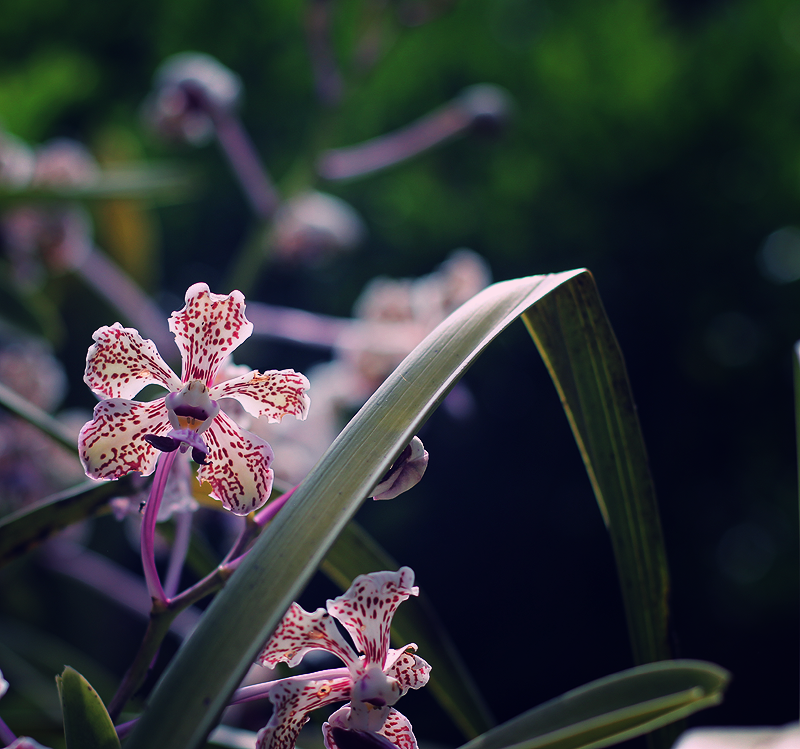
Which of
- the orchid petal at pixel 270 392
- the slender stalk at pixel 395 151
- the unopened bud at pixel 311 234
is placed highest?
the slender stalk at pixel 395 151

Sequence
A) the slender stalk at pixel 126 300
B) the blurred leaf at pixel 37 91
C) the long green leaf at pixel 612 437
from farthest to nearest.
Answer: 1. the blurred leaf at pixel 37 91
2. the slender stalk at pixel 126 300
3. the long green leaf at pixel 612 437

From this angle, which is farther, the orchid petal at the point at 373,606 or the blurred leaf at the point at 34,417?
the blurred leaf at the point at 34,417

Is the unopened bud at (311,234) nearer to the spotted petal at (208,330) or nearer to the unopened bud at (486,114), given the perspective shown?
the unopened bud at (486,114)

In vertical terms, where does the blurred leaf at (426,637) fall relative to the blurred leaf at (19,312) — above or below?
below

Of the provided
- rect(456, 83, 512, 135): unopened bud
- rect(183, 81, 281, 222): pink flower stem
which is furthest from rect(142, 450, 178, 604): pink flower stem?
rect(456, 83, 512, 135): unopened bud

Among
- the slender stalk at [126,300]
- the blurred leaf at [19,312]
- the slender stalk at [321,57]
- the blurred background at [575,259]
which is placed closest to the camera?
the blurred leaf at [19,312]

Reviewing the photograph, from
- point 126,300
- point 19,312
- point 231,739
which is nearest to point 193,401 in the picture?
point 231,739

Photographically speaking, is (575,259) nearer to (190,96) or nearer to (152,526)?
(190,96)

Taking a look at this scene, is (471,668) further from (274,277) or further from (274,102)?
(274,102)

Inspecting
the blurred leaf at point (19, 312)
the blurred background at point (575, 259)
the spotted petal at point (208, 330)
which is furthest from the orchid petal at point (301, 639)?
the blurred background at point (575, 259)
